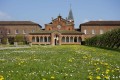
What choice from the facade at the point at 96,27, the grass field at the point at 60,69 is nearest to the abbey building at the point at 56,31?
the facade at the point at 96,27

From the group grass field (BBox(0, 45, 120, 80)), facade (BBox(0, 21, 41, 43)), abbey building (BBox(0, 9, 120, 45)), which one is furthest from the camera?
facade (BBox(0, 21, 41, 43))

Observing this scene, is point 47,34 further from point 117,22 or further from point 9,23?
point 117,22

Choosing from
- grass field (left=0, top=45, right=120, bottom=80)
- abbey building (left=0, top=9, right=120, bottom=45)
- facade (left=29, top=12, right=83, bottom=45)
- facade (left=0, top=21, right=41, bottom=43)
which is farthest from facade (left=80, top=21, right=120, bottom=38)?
grass field (left=0, top=45, right=120, bottom=80)

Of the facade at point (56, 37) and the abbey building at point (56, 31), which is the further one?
the abbey building at point (56, 31)

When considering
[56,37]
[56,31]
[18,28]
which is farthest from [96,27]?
[18,28]

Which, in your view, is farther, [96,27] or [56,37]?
[96,27]

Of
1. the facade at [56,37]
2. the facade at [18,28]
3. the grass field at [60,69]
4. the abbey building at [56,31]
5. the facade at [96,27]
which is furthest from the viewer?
the facade at [18,28]

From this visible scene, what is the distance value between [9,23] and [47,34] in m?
19.7

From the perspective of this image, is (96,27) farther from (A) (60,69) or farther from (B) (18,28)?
(A) (60,69)

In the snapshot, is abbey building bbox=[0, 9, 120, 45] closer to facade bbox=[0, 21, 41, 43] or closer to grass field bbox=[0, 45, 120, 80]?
facade bbox=[0, 21, 41, 43]

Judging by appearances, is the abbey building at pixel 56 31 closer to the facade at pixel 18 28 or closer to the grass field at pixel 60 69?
the facade at pixel 18 28

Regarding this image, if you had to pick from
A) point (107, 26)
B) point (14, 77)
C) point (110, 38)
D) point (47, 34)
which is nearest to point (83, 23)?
point (107, 26)

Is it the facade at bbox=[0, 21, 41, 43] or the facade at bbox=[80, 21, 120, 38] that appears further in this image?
the facade at bbox=[0, 21, 41, 43]

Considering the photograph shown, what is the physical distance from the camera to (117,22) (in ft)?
317
